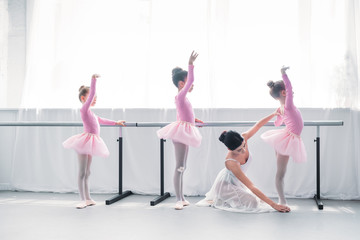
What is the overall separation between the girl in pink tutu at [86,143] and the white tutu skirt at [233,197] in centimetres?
98

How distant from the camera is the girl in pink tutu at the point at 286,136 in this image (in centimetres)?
297

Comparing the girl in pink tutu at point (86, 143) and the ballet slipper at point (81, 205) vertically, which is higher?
the girl in pink tutu at point (86, 143)

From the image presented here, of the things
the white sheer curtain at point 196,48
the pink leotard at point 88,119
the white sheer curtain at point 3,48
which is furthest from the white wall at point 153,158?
the pink leotard at point 88,119

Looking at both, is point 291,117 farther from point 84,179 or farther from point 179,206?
point 84,179

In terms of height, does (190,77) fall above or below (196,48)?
below

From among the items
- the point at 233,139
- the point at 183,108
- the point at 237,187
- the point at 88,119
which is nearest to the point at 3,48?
the point at 88,119

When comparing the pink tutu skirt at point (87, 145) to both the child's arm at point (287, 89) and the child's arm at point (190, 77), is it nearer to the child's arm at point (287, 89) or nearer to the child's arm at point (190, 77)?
the child's arm at point (190, 77)

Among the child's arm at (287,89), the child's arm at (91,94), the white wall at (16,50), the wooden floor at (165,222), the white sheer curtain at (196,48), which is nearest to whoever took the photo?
the wooden floor at (165,222)

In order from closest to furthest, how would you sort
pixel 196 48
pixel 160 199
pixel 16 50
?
1. pixel 160 199
2. pixel 196 48
3. pixel 16 50

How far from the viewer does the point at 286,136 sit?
304cm

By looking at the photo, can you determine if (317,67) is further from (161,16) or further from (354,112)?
(161,16)

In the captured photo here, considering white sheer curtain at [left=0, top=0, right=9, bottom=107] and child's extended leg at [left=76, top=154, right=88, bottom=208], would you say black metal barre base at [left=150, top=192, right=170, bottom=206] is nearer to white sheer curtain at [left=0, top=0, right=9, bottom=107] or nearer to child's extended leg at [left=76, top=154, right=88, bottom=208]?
child's extended leg at [left=76, top=154, right=88, bottom=208]

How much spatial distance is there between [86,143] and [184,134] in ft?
2.70

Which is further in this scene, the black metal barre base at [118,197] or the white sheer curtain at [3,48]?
the white sheer curtain at [3,48]
